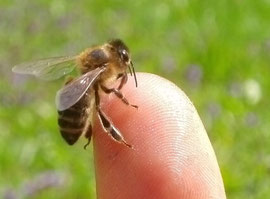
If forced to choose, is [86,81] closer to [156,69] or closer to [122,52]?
[122,52]

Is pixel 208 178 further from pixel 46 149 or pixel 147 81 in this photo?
pixel 46 149

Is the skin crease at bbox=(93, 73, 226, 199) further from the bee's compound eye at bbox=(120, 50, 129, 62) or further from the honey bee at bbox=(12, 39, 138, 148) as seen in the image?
the bee's compound eye at bbox=(120, 50, 129, 62)

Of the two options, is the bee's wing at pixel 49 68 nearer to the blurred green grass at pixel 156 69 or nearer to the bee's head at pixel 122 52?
the bee's head at pixel 122 52

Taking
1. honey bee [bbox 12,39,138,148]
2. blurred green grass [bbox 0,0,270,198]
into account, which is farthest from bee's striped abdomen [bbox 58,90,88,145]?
blurred green grass [bbox 0,0,270,198]

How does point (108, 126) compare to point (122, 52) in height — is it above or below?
below

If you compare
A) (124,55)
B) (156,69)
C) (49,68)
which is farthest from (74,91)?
(156,69)

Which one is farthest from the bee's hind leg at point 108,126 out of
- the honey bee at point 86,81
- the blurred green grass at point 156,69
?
the blurred green grass at point 156,69
